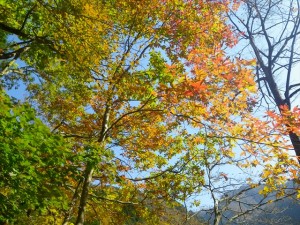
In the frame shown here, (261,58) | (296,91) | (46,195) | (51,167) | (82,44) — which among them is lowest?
(46,195)

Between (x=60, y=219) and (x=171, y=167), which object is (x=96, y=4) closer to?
(x=171, y=167)

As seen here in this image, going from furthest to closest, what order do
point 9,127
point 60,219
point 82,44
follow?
point 60,219
point 82,44
point 9,127

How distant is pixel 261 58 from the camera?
374 inches

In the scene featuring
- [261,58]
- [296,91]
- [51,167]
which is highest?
[261,58]

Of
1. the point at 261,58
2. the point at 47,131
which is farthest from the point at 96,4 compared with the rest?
the point at 261,58

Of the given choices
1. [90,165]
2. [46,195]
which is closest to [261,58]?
[90,165]

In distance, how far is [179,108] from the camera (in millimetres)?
5574

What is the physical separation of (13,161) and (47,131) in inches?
23.3

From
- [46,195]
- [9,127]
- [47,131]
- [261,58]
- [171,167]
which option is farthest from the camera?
[261,58]

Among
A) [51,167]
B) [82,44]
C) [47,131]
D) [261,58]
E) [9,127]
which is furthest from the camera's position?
[261,58]

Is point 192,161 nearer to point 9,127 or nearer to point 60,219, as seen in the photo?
point 60,219

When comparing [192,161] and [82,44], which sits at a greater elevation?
[82,44]

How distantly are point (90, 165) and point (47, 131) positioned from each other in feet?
3.07

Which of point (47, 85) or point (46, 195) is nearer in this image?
point (46, 195)
